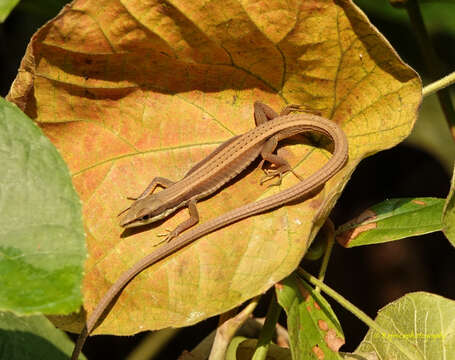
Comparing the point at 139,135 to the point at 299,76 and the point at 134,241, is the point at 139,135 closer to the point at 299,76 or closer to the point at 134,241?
the point at 134,241

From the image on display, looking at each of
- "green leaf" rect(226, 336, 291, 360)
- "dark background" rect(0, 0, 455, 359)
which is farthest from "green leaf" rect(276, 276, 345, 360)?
"dark background" rect(0, 0, 455, 359)

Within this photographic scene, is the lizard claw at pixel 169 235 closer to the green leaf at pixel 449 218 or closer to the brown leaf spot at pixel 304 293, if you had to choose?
the brown leaf spot at pixel 304 293

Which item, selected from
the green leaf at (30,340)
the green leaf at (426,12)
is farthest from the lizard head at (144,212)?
the green leaf at (426,12)

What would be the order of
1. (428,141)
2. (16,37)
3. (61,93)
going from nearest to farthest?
(61,93), (428,141), (16,37)

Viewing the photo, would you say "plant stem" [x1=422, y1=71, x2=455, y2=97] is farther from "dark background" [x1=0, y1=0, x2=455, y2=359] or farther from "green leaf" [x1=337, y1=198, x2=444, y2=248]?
"dark background" [x1=0, y1=0, x2=455, y2=359]

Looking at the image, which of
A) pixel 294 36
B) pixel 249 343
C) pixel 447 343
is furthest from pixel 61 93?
pixel 447 343

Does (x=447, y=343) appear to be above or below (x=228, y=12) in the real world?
below
